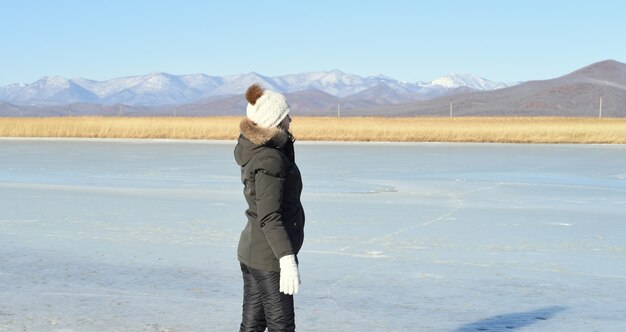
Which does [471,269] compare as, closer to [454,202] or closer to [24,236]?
[24,236]

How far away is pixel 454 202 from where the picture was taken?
1134 centimetres

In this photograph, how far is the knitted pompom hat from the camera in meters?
3.67

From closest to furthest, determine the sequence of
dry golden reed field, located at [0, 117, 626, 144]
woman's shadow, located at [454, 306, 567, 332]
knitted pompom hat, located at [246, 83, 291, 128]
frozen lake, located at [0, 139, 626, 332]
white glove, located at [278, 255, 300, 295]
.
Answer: white glove, located at [278, 255, 300, 295]
knitted pompom hat, located at [246, 83, 291, 128]
woman's shadow, located at [454, 306, 567, 332]
frozen lake, located at [0, 139, 626, 332]
dry golden reed field, located at [0, 117, 626, 144]

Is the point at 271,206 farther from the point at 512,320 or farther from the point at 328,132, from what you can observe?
the point at 328,132

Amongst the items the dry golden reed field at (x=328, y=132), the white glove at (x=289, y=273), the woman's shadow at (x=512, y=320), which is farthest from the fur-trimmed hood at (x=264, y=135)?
the dry golden reed field at (x=328, y=132)

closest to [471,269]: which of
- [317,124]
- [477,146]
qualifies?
[477,146]

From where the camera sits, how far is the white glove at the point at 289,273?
356 cm

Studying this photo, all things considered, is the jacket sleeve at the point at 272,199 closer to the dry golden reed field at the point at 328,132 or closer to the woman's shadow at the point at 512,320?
the woman's shadow at the point at 512,320

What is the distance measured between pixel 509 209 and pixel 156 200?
4134 mm

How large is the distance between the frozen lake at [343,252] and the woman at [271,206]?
48.8 inches

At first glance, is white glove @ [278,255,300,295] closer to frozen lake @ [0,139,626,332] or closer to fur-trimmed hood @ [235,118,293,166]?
fur-trimmed hood @ [235,118,293,166]

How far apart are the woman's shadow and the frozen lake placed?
0.04ft

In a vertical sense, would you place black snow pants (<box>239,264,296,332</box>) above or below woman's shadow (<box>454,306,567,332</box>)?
above

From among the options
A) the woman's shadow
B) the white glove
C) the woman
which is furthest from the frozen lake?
the white glove
